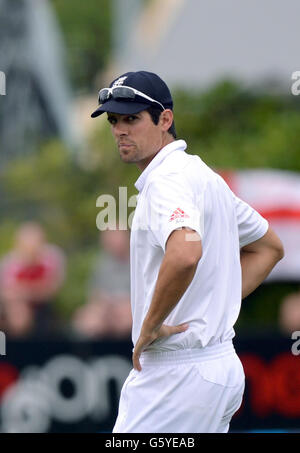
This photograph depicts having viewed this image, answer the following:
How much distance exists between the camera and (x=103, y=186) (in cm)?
1475

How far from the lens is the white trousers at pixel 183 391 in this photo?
169 inches

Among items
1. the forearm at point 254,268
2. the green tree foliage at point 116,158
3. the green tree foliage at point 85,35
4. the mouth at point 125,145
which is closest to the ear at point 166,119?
the mouth at point 125,145

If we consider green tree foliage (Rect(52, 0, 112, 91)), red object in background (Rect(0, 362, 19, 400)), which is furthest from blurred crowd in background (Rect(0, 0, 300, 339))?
green tree foliage (Rect(52, 0, 112, 91))

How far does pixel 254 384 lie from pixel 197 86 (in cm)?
750

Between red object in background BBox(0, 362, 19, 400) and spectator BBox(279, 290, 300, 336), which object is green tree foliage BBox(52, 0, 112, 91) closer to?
spectator BBox(279, 290, 300, 336)

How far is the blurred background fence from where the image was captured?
29.3 feet

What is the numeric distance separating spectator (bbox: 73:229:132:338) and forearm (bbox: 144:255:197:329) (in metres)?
5.04

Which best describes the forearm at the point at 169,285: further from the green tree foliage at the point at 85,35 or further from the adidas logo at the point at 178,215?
the green tree foliage at the point at 85,35

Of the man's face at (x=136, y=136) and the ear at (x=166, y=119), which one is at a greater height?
the ear at (x=166, y=119)

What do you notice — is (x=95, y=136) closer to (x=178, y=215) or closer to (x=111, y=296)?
(x=111, y=296)

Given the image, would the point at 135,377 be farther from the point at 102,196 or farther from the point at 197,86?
the point at 197,86

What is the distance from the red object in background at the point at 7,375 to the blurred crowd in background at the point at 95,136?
0.81 m

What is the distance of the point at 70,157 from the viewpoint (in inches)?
600

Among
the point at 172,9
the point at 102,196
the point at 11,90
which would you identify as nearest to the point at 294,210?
the point at 102,196
